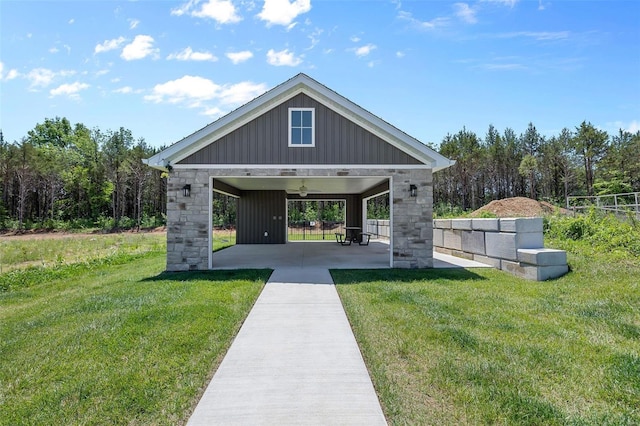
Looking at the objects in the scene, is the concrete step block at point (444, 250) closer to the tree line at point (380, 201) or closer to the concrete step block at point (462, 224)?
the concrete step block at point (462, 224)

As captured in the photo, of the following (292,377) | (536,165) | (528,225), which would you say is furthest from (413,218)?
(536,165)

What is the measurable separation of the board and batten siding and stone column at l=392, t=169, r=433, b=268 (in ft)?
1.54

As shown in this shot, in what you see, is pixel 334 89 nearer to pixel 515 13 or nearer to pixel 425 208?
pixel 425 208

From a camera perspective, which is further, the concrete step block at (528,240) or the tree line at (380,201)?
the tree line at (380,201)

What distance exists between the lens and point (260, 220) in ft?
57.0

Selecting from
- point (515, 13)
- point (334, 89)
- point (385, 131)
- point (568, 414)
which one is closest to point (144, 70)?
point (334, 89)

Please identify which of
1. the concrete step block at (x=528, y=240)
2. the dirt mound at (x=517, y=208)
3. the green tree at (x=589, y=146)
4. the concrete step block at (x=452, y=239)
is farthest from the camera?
the green tree at (x=589, y=146)

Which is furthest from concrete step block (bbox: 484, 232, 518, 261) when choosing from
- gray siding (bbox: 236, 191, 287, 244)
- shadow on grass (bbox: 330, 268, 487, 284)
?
gray siding (bbox: 236, 191, 287, 244)

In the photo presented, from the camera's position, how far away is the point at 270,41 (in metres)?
9.71

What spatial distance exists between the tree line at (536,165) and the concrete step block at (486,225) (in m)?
27.7

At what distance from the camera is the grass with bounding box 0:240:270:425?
2.66 m

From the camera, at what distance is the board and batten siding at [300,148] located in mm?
9031

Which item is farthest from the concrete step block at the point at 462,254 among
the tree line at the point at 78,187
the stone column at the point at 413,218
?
the tree line at the point at 78,187

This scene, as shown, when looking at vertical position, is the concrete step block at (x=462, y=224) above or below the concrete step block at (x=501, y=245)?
above
